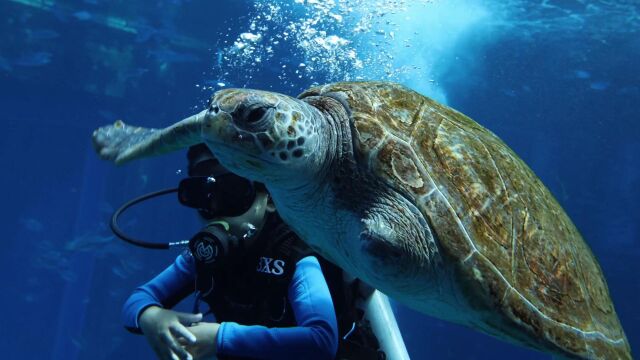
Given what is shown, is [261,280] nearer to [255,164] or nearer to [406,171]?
[255,164]

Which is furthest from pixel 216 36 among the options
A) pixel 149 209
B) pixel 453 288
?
pixel 453 288

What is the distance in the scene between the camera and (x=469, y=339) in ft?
54.4

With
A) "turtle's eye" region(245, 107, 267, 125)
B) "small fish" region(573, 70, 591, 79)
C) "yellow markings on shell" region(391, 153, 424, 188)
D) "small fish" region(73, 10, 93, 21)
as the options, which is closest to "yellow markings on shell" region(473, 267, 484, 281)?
"yellow markings on shell" region(391, 153, 424, 188)

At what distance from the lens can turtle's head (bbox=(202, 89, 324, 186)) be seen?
1.43 metres

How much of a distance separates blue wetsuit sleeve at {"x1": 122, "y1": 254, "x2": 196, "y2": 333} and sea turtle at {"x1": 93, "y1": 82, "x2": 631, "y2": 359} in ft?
2.78

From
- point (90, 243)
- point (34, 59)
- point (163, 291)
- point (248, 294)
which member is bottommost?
point (90, 243)

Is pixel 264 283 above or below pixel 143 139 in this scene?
below

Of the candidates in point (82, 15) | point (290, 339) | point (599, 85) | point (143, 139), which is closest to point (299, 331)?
point (290, 339)

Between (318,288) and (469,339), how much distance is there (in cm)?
1632

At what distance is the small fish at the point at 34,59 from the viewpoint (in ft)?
49.0

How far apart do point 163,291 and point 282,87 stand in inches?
676

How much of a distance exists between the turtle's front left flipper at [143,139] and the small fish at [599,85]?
1904cm

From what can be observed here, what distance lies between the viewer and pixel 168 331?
74.5 inches

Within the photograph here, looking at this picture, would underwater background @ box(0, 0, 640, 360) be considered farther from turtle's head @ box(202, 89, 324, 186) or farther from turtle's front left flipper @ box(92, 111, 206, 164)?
turtle's head @ box(202, 89, 324, 186)
